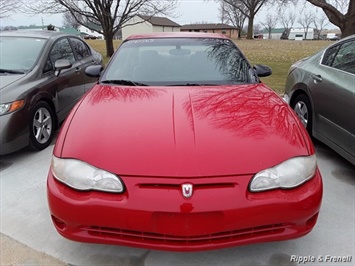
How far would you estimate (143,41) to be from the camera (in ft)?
11.4

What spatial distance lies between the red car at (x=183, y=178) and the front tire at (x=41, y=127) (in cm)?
179

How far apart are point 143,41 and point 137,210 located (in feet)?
7.56

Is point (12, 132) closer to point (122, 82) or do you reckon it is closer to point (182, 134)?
point (122, 82)

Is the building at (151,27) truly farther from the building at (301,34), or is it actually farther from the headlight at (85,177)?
the headlight at (85,177)

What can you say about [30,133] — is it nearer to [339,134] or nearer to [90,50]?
[90,50]

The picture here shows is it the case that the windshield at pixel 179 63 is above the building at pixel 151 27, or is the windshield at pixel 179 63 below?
above

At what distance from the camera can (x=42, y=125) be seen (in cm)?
397

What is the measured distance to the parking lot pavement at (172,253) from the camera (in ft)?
6.93

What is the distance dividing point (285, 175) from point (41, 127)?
3194 mm

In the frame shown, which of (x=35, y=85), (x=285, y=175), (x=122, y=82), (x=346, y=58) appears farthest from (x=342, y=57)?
(x=35, y=85)

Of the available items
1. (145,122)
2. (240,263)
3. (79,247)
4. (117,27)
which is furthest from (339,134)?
(117,27)

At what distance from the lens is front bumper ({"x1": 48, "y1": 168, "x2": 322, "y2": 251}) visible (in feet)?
5.56

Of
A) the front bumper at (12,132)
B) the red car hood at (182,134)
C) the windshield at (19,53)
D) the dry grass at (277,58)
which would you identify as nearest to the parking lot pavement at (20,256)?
the red car hood at (182,134)

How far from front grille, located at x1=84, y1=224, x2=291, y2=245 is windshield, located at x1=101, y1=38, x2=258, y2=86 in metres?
1.44
